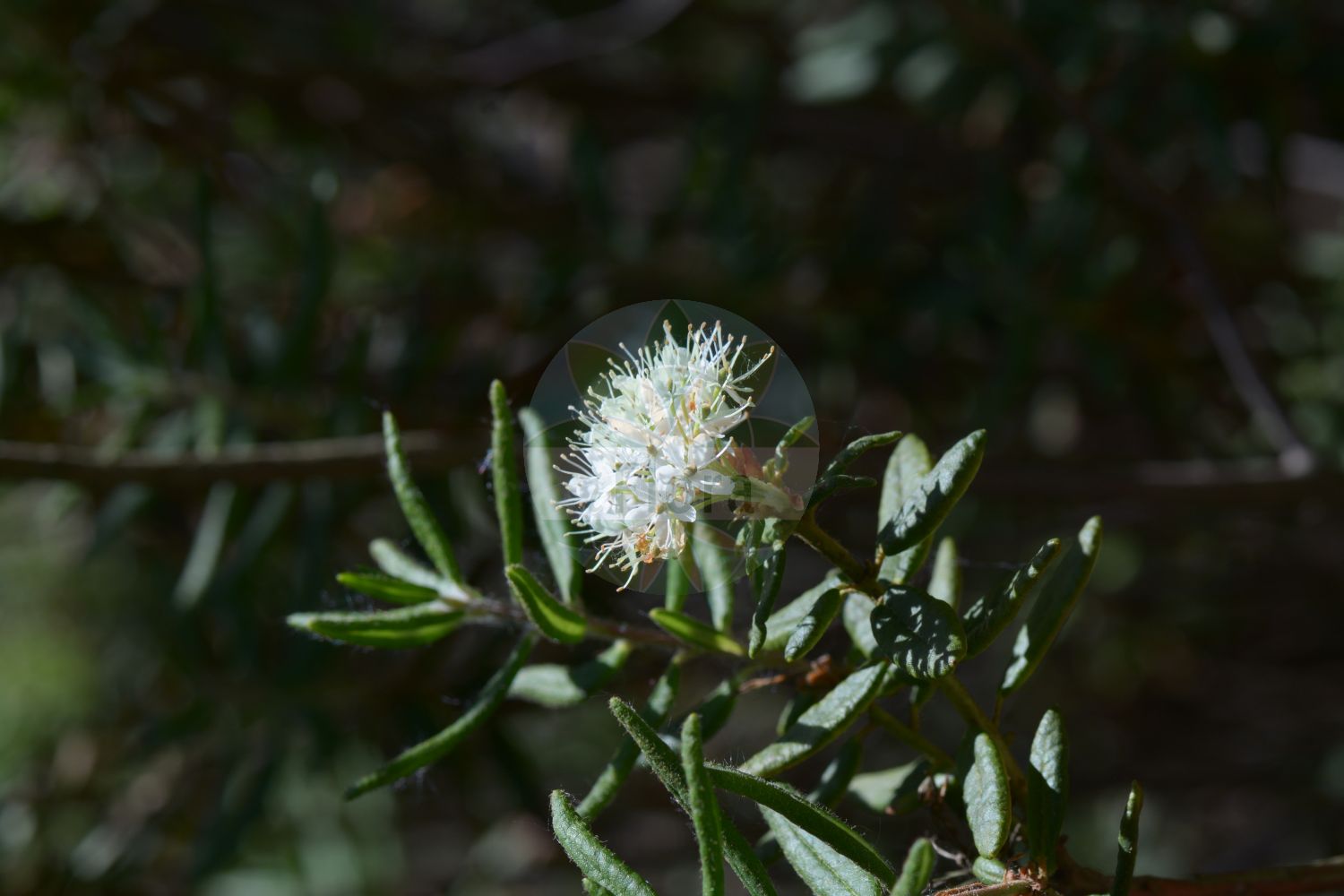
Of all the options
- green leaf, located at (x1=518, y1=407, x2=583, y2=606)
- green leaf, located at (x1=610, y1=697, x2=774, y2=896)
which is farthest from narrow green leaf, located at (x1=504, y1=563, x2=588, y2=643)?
green leaf, located at (x1=610, y1=697, x2=774, y2=896)

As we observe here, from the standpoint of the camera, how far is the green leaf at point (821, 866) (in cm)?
82

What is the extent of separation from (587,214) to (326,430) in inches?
31.9

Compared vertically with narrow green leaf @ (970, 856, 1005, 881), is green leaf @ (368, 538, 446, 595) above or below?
above

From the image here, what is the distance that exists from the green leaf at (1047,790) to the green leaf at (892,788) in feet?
0.44

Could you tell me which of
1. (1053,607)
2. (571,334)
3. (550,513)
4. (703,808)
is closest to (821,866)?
(703,808)

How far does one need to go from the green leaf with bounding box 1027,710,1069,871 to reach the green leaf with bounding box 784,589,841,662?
7.3 inches

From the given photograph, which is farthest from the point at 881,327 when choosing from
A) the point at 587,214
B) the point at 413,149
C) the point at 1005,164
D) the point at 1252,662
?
the point at 1252,662

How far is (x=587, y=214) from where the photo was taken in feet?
8.39

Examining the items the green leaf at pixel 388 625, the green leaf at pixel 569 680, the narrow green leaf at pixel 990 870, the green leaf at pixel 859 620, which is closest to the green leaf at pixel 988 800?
the narrow green leaf at pixel 990 870

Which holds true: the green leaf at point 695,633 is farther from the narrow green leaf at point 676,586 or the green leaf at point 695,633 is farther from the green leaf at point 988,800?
the green leaf at point 988,800

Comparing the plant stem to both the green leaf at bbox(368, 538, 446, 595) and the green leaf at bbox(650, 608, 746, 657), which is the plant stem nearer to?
the green leaf at bbox(650, 608, 746, 657)

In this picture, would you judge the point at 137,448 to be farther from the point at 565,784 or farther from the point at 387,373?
the point at 565,784

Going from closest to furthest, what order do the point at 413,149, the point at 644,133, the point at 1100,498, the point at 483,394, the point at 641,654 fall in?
1. the point at 641,654
2. the point at 1100,498
3. the point at 483,394
4. the point at 413,149
5. the point at 644,133

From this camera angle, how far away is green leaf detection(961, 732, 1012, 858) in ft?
2.69
